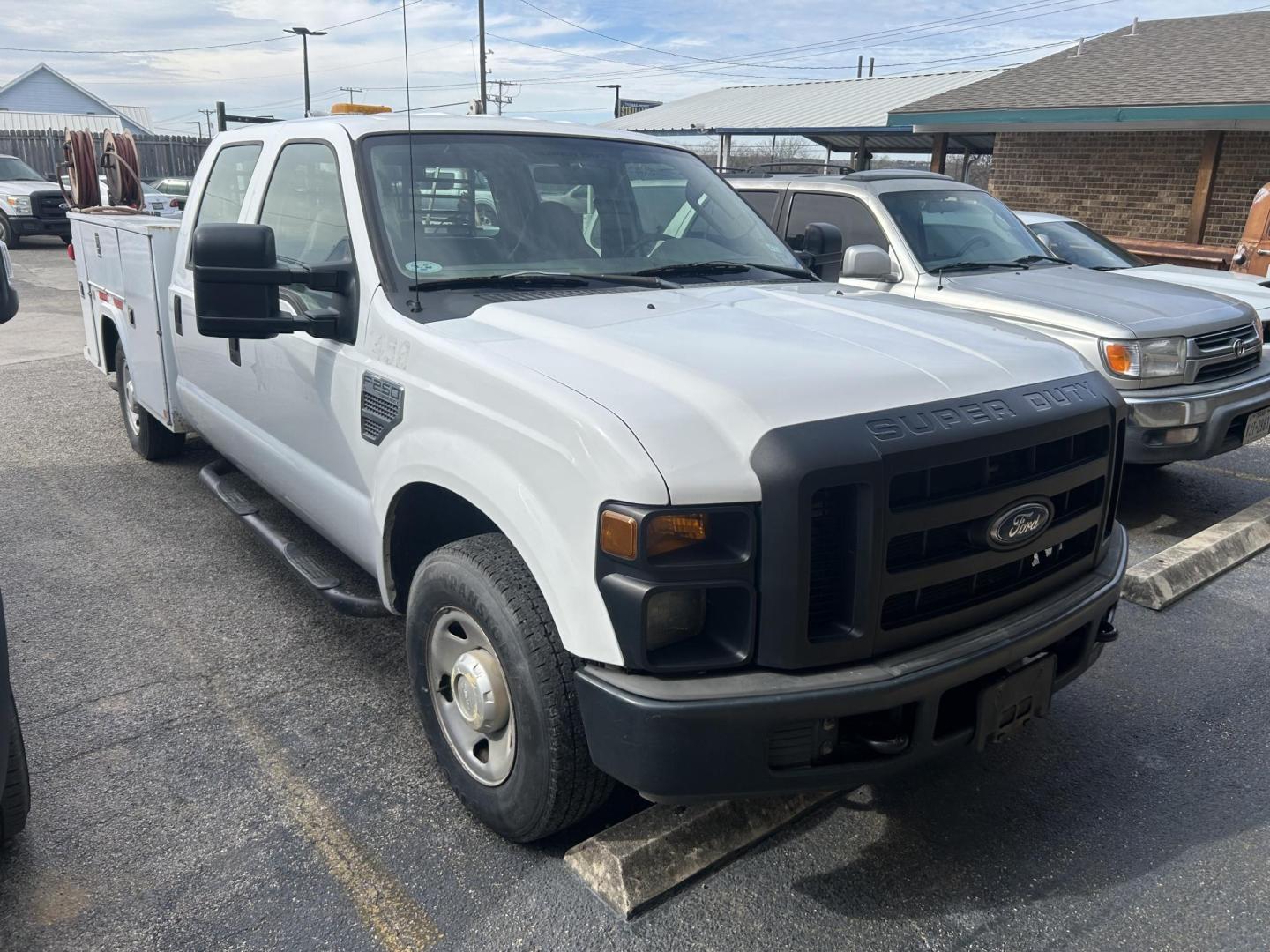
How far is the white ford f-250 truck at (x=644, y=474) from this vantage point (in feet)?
7.23

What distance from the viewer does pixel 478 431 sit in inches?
104

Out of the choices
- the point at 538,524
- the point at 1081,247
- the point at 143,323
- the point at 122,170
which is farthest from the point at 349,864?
the point at 1081,247

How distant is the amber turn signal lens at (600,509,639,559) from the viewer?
2150mm

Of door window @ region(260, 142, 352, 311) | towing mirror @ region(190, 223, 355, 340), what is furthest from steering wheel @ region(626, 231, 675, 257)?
towing mirror @ region(190, 223, 355, 340)

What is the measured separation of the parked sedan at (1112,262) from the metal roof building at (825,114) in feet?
33.4

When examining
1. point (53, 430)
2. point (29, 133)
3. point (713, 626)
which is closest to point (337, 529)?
point (713, 626)

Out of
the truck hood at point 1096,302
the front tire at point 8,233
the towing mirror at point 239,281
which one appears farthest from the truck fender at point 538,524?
the front tire at point 8,233

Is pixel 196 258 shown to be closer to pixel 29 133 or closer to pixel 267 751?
pixel 267 751

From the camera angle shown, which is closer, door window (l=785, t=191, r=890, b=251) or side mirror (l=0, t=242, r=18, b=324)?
side mirror (l=0, t=242, r=18, b=324)

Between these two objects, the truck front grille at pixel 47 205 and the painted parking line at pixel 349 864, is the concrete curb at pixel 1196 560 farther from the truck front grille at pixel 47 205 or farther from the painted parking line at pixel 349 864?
the truck front grille at pixel 47 205

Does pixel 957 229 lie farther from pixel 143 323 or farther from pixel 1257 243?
pixel 1257 243

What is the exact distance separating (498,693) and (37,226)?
2197cm

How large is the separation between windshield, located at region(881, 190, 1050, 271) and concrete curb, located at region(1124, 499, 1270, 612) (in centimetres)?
242

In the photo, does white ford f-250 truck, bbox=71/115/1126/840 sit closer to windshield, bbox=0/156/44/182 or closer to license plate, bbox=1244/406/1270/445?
license plate, bbox=1244/406/1270/445
